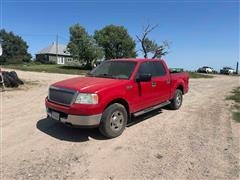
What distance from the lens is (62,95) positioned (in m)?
4.43

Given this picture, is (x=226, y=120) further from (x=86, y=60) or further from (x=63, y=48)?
(x=63, y=48)

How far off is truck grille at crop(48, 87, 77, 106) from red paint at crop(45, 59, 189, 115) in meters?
0.10

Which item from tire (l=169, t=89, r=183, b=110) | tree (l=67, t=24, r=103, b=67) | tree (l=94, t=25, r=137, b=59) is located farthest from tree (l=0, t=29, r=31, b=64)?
tire (l=169, t=89, r=183, b=110)

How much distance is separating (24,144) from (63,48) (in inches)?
2587

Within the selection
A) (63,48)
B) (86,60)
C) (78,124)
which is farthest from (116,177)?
(63,48)

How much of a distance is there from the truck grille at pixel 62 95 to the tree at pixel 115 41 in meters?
Result: 38.4

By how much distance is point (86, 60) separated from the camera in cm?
4134

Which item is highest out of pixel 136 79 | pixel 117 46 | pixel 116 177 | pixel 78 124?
pixel 117 46

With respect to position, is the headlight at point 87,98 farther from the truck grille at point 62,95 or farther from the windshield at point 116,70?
the windshield at point 116,70

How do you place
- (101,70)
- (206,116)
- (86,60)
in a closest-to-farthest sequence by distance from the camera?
1. (101,70)
2. (206,116)
3. (86,60)

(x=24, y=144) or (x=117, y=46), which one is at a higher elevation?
(x=117, y=46)

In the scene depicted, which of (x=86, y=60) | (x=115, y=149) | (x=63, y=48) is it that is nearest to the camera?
(x=115, y=149)

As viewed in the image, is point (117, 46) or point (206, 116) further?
point (117, 46)

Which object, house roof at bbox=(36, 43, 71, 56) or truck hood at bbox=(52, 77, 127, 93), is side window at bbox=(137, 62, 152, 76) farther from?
house roof at bbox=(36, 43, 71, 56)
